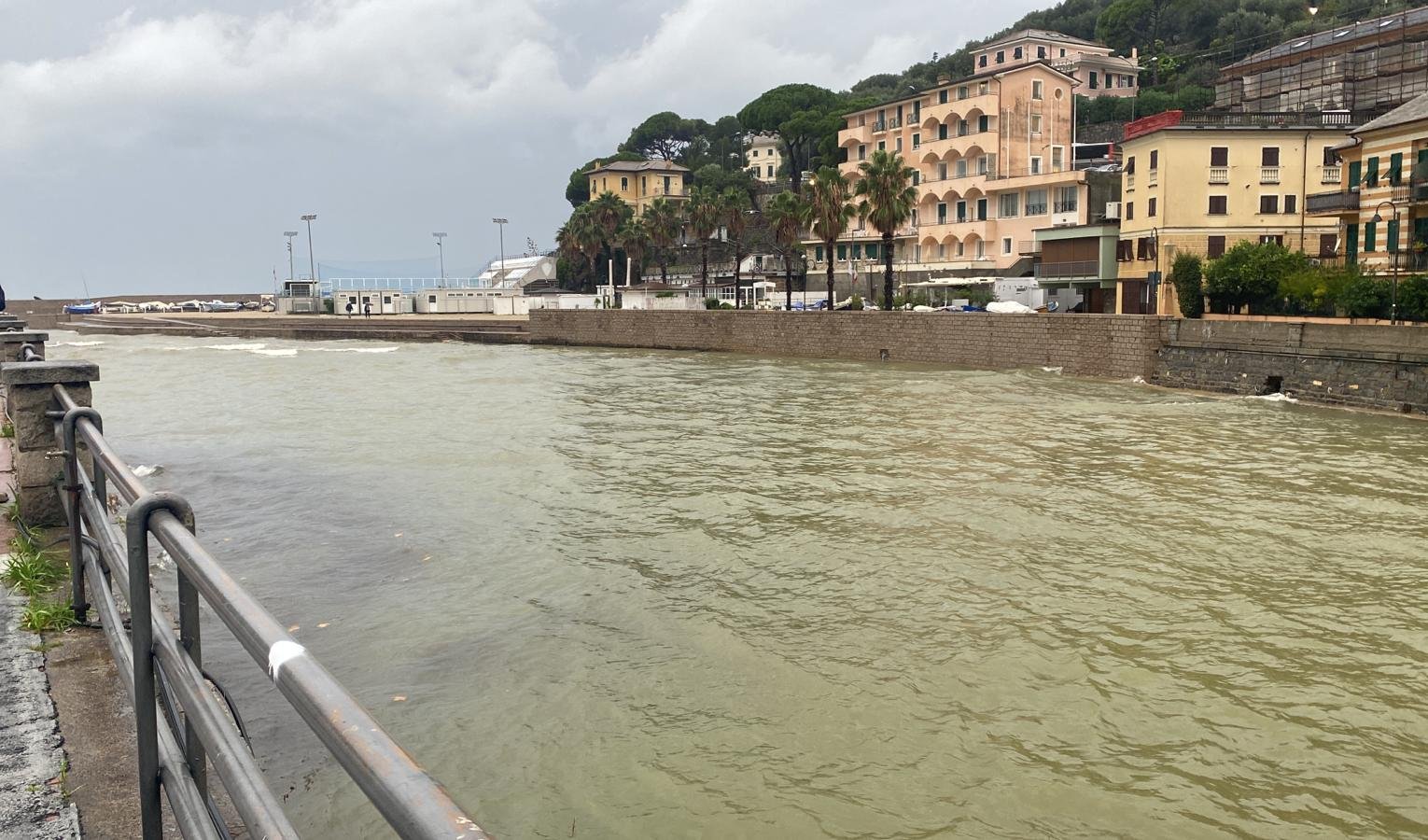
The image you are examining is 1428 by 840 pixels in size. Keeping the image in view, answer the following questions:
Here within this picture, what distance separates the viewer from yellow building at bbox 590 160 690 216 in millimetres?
116125

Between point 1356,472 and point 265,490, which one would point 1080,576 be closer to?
point 1356,472

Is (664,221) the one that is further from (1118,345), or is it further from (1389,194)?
(1389,194)

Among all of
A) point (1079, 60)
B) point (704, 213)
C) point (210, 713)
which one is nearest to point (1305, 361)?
point (210, 713)

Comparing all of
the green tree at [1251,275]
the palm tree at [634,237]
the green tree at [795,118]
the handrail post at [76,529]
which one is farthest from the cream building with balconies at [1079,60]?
the handrail post at [76,529]

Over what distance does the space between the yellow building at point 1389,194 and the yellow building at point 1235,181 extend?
Result: 689 cm

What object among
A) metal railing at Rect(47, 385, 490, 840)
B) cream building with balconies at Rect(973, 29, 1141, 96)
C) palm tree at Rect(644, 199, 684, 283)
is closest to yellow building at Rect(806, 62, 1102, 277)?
palm tree at Rect(644, 199, 684, 283)

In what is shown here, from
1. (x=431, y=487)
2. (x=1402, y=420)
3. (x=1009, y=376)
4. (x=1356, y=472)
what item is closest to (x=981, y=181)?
(x=1009, y=376)

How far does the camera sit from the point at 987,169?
7100 cm

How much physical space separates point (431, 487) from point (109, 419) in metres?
15.2

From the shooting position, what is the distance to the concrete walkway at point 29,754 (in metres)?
3.75

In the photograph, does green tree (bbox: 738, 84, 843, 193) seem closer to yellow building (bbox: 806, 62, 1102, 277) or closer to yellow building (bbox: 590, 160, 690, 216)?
yellow building (bbox: 590, 160, 690, 216)

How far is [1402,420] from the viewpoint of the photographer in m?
26.6

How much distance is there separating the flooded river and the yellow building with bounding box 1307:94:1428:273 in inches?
528

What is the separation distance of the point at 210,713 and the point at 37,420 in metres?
5.92
